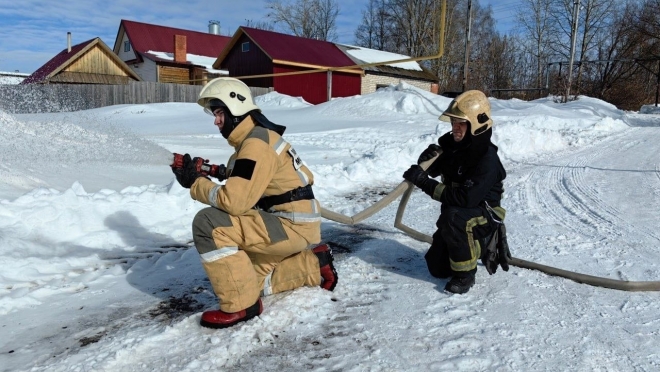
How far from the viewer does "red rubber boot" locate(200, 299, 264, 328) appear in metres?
2.98

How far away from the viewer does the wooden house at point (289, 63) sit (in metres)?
28.6

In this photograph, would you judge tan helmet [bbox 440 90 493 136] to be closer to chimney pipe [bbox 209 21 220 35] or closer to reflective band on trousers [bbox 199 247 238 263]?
reflective band on trousers [bbox 199 247 238 263]

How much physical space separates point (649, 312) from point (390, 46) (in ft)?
175

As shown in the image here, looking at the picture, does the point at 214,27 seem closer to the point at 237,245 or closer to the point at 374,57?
the point at 374,57

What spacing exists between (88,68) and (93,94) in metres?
9.70

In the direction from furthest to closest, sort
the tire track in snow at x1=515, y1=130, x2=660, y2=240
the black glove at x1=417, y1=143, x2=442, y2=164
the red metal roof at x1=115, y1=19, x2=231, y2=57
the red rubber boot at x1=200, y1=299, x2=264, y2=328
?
the red metal roof at x1=115, y1=19, x2=231, y2=57 < the tire track in snow at x1=515, y1=130, x2=660, y2=240 < the black glove at x1=417, y1=143, x2=442, y2=164 < the red rubber boot at x1=200, y1=299, x2=264, y2=328

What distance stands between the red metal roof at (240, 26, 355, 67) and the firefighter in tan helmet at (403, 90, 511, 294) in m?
25.6

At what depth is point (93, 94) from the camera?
24750 millimetres

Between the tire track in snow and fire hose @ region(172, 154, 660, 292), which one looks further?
the tire track in snow

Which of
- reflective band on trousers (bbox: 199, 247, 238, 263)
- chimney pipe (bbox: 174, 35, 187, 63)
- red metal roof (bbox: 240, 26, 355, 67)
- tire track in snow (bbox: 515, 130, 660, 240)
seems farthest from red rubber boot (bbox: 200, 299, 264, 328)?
chimney pipe (bbox: 174, 35, 187, 63)

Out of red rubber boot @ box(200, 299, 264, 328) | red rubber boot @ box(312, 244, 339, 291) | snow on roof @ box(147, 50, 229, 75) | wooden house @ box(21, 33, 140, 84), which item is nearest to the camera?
red rubber boot @ box(200, 299, 264, 328)

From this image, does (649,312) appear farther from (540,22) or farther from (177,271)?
(540,22)

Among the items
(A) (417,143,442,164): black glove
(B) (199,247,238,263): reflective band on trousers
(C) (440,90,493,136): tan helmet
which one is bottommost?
(B) (199,247,238,263): reflective band on trousers

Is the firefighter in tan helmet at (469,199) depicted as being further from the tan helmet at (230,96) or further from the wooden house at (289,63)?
the wooden house at (289,63)
